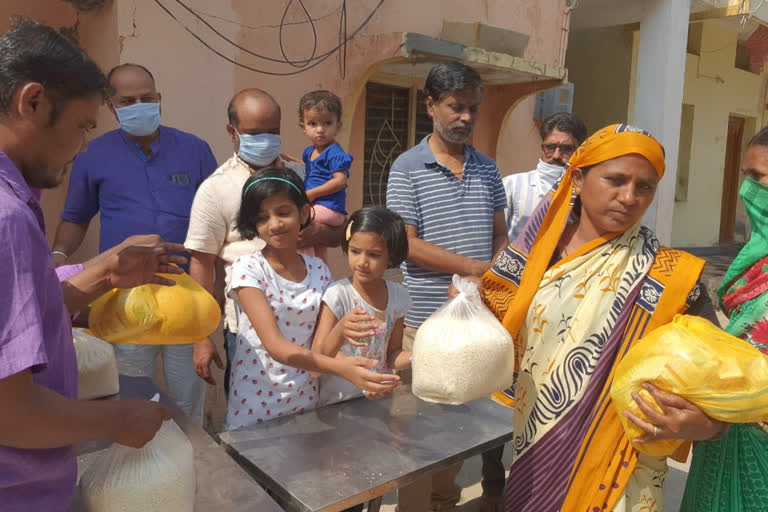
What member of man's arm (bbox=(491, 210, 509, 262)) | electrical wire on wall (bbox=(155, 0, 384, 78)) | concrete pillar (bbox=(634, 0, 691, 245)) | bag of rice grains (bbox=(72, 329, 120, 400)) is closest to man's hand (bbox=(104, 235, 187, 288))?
bag of rice grains (bbox=(72, 329, 120, 400))

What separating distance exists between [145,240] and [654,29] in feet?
29.0

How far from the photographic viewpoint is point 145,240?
1.70m

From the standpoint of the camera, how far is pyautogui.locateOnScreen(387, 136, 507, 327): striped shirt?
2895mm

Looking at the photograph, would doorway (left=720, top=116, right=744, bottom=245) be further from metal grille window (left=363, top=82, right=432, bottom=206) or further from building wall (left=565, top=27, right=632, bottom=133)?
metal grille window (left=363, top=82, right=432, bottom=206)

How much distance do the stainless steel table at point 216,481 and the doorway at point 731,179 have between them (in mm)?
15302

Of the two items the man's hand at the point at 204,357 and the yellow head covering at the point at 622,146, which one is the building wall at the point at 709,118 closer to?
the yellow head covering at the point at 622,146

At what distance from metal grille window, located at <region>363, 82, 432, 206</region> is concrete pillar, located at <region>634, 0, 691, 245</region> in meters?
4.12

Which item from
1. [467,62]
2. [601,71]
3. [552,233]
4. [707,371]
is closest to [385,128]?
[467,62]

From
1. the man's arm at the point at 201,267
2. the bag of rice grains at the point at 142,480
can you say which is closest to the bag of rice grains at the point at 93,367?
the man's arm at the point at 201,267

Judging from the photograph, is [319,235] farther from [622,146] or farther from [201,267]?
[622,146]

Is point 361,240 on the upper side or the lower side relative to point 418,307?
upper

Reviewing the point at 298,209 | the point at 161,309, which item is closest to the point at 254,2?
the point at 298,209

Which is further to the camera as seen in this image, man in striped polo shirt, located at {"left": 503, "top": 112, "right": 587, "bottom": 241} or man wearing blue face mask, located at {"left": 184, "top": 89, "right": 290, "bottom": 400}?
man in striped polo shirt, located at {"left": 503, "top": 112, "right": 587, "bottom": 241}

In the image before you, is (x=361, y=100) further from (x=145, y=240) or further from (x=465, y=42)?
(x=145, y=240)
